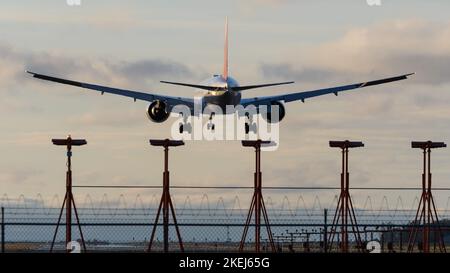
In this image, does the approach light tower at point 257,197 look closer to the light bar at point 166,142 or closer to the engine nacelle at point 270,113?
the light bar at point 166,142

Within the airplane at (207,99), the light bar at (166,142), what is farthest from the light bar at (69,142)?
the airplane at (207,99)

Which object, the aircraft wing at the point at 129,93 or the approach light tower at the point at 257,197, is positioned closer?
the approach light tower at the point at 257,197

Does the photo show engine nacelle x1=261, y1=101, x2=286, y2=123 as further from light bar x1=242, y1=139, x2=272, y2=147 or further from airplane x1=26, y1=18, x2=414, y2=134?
light bar x1=242, y1=139, x2=272, y2=147

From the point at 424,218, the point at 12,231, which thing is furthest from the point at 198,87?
the point at 12,231

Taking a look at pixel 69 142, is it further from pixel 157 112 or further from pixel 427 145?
pixel 157 112

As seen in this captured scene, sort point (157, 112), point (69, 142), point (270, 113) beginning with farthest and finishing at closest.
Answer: point (270, 113) < point (157, 112) < point (69, 142)

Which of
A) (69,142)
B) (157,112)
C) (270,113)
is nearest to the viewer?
(69,142)

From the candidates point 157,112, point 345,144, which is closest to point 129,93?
point 157,112

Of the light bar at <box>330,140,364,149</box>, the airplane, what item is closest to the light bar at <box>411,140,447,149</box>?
the light bar at <box>330,140,364,149</box>

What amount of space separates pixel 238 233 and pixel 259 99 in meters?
47.6

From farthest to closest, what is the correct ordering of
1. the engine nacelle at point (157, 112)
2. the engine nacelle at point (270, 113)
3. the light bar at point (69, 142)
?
the engine nacelle at point (270, 113) → the engine nacelle at point (157, 112) → the light bar at point (69, 142)

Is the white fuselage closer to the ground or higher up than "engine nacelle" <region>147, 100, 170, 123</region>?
higher up

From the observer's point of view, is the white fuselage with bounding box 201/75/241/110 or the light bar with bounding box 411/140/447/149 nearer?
the light bar with bounding box 411/140/447/149

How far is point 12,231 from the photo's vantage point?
4706cm
